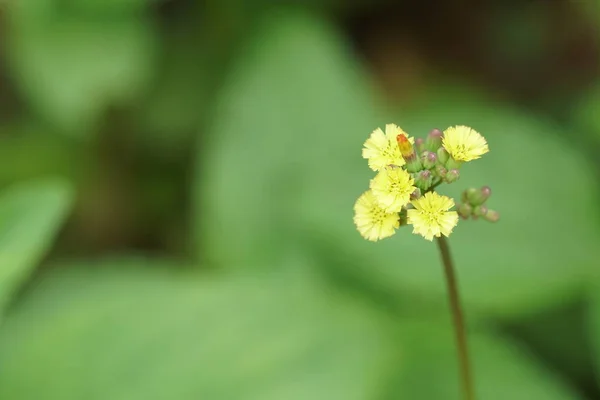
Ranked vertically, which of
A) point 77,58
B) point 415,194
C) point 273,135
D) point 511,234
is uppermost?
point 77,58

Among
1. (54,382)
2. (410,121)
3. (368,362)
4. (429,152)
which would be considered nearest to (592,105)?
(410,121)

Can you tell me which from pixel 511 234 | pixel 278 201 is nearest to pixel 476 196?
pixel 511 234

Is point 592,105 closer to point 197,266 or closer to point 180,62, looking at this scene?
point 197,266

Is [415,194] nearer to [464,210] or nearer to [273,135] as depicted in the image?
[464,210]

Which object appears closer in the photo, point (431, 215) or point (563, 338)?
point (431, 215)

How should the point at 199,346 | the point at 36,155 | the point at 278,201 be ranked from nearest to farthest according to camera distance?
the point at 199,346, the point at 278,201, the point at 36,155

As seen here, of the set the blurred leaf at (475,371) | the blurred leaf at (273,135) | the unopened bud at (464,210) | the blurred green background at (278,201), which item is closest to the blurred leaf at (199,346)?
→ the blurred green background at (278,201)

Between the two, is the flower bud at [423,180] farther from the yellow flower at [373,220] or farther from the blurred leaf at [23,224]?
the blurred leaf at [23,224]
